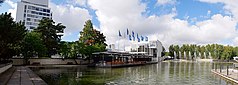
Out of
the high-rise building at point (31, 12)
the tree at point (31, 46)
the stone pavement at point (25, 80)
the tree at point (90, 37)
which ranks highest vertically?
the high-rise building at point (31, 12)

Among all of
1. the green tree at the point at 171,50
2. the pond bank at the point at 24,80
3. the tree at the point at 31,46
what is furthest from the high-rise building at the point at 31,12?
the pond bank at the point at 24,80

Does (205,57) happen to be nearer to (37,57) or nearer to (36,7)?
(36,7)

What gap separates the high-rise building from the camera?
10744cm

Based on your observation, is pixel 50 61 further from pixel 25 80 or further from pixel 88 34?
pixel 25 80

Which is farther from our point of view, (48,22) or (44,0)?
(44,0)

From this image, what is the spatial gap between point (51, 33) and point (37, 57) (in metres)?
5.34

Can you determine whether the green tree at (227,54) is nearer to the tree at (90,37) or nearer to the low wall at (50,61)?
the tree at (90,37)

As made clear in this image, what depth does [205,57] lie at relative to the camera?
13650cm

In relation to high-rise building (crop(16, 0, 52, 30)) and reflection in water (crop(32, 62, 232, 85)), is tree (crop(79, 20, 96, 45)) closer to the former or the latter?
reflection in water (crop(32, 62, 232, 85))

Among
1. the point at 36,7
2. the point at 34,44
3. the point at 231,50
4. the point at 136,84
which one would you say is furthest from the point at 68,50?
the point at 231,50

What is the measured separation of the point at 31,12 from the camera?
109625mm

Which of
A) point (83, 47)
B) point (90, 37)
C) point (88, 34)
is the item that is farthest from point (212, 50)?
point (83, 47)

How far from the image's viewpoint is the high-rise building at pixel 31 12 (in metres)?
107

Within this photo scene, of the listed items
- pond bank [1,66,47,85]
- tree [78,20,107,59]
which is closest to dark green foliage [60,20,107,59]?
tree [78,20,107,59]
